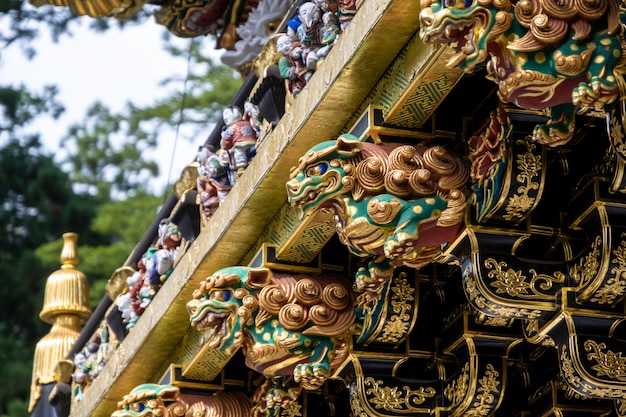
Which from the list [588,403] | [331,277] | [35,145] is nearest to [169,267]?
[331,277]

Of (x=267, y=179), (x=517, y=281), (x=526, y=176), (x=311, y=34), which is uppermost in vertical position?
(x=311, y=34)

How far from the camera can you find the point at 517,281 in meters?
8.24

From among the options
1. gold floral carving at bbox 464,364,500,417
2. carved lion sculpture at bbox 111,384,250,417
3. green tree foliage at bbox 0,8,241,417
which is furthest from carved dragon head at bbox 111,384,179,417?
green tree foliage at bbox 0,8,241,417

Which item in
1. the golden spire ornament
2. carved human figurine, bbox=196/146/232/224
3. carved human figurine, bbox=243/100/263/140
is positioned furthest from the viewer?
the golden spire ornament

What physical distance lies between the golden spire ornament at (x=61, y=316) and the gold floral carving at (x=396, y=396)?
5.85 metres

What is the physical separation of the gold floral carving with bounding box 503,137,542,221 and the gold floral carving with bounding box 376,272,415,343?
1.10m

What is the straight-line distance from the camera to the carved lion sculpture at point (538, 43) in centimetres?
708

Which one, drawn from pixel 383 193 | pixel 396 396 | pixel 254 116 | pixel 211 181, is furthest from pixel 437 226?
pixel 211 181

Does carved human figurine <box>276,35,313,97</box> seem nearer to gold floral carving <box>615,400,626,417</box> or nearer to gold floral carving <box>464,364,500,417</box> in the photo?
gold floral carving <box>464,364,500,417</box>

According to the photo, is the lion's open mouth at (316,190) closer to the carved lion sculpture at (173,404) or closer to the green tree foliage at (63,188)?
the carved lion sculpture at (173,404)

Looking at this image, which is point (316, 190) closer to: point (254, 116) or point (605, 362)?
point (605, 362)

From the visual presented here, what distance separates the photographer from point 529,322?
886 cm

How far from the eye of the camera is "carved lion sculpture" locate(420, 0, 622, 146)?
708 cm

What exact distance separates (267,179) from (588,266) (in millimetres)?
1766
